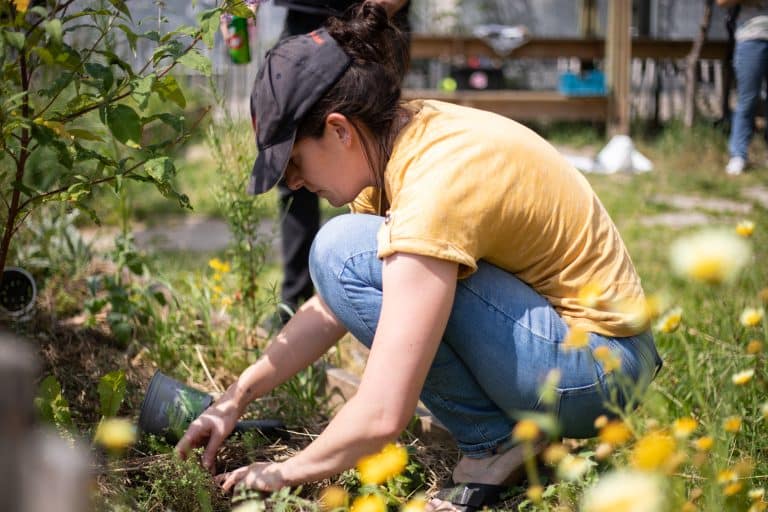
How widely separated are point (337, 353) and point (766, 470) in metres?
1.12

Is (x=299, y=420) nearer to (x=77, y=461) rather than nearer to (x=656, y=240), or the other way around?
(x=77, y=461)

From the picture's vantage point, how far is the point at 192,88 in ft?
24.4

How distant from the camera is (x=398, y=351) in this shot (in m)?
1.32

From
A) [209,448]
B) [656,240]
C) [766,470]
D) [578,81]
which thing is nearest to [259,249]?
[209,448]

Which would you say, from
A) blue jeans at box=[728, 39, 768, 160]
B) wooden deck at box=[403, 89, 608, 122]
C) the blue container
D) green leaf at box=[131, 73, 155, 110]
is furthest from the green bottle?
the blue container

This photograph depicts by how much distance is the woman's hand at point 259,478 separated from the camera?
1439 mm

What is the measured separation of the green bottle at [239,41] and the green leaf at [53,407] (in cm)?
127

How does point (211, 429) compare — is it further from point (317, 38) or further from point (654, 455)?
point (654, 455)

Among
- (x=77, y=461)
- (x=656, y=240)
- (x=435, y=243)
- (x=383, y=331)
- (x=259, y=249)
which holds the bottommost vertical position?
(x=656, y=240)

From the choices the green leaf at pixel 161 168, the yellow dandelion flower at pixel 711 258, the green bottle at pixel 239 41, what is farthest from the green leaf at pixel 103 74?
the green bottle at pixel 239 41

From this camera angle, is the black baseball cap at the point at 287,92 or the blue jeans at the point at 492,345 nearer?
the black baseball cap at the point at 287,92

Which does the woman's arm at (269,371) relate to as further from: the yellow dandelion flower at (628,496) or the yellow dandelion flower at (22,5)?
the yellow dandelion flower at (628,496)

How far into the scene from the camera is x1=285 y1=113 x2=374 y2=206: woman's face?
1.49m

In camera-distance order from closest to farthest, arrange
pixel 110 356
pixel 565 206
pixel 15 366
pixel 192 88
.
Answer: pixel 15 366 → pixel 565 206 → pixel 110 356 → pixel 192 88
